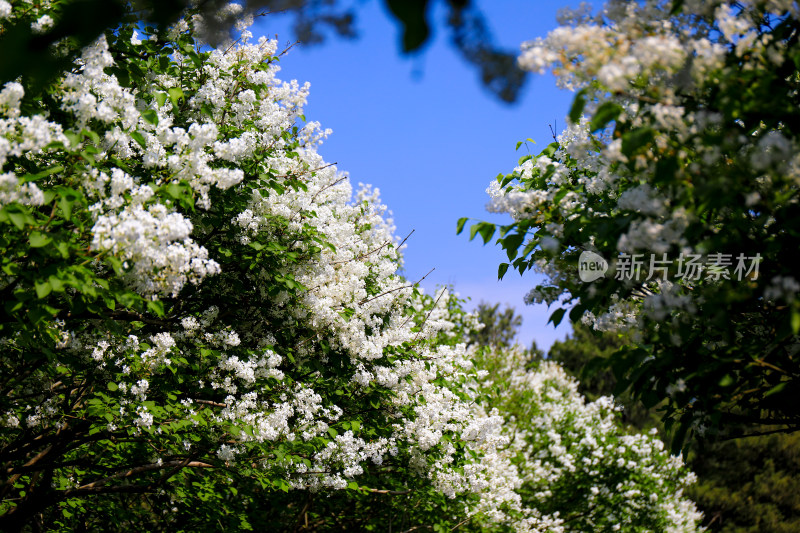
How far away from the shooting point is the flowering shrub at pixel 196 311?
3.80m

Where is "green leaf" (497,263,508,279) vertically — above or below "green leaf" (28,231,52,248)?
above

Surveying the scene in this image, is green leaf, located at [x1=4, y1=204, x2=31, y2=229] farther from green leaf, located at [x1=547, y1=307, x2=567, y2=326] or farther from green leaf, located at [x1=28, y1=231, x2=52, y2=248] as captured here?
green leaf, located at [x1=547, y1=307, x2=567, y2=326]

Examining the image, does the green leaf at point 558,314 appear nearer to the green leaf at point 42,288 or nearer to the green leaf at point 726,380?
the green leaf at point 726,380

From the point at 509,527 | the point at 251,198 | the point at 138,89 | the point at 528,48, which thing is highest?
the point at 138,89

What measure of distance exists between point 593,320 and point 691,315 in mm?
1593

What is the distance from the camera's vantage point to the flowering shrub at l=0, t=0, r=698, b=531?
380cm

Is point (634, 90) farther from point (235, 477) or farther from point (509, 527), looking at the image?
point (509, 527)

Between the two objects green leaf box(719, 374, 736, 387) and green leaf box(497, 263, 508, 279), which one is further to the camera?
green leaf box(497, 263, 508, 279)

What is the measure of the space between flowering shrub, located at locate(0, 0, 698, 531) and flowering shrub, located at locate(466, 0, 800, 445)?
2.39m

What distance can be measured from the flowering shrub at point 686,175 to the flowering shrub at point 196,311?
2391 mm

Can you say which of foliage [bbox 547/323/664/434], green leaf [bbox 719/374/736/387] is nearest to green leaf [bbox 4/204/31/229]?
green leaf [bbox 719/374/736/387]

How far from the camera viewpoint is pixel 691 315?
3.49 meters

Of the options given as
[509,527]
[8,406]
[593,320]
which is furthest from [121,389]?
[509,527]

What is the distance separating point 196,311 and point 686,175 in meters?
5.93
